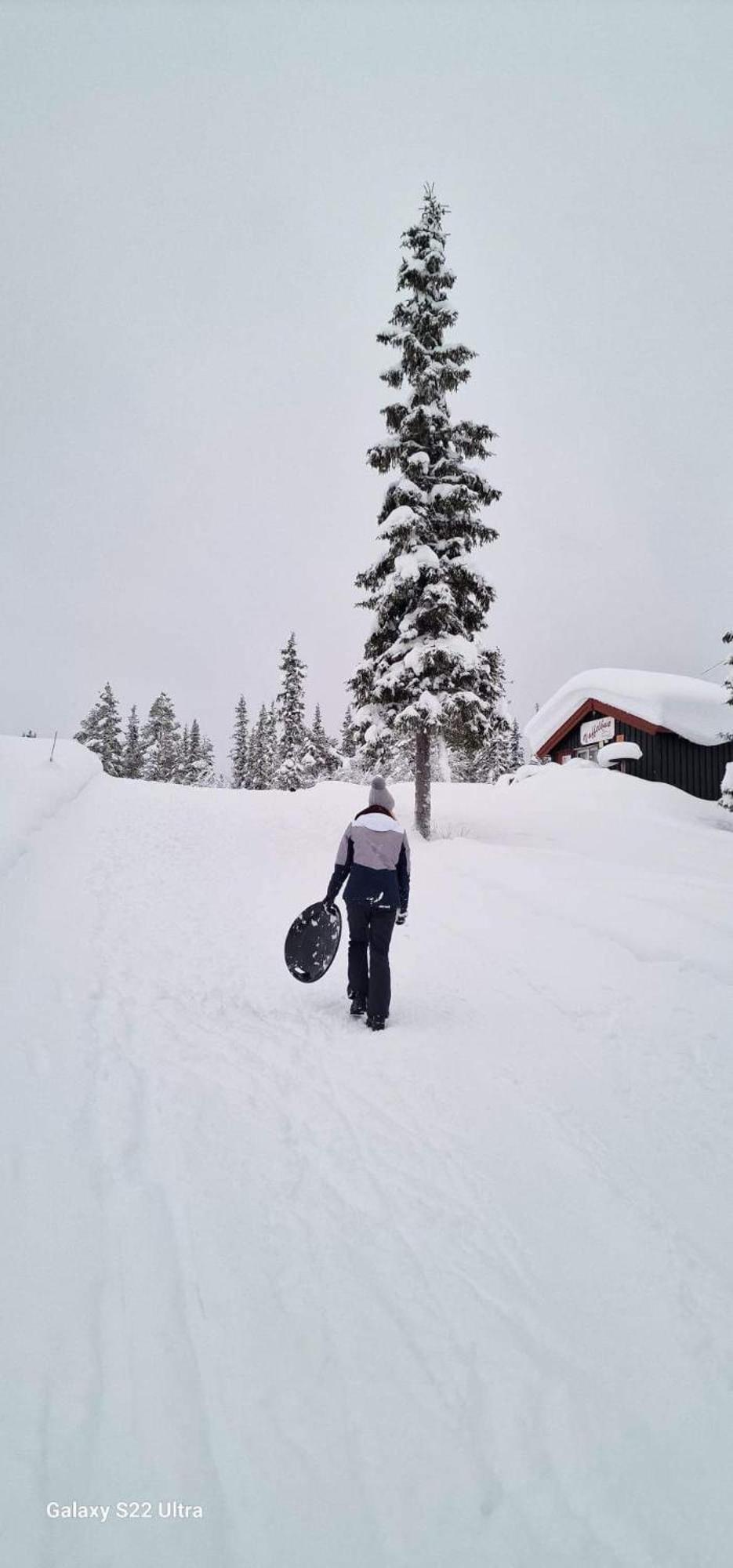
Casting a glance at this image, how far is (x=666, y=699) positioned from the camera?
2503 cm

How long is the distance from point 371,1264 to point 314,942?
3.76 meters

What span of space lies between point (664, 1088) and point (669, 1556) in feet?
9.16

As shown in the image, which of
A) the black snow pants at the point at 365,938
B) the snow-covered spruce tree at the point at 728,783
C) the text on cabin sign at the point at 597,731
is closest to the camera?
the black snow pants at the point at 365,938

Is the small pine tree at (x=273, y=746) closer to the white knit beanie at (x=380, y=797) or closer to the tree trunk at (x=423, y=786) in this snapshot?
the tree trunk at (x=423, y=786)

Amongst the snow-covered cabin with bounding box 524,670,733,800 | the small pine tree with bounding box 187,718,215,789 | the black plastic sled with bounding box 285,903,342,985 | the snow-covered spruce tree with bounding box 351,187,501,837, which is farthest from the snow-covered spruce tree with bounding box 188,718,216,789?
the black plastic sled with bounding box 285,903,342,985

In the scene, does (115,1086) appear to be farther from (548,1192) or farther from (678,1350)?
(678,1350)

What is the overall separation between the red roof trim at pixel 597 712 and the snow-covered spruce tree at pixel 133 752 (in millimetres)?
32617

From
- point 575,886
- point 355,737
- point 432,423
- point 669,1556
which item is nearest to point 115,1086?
point 669,1556

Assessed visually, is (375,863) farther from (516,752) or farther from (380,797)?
(516,752)

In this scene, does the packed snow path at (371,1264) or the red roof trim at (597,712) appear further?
the red roof trim at (597,712)

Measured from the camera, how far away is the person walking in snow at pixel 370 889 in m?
5.81

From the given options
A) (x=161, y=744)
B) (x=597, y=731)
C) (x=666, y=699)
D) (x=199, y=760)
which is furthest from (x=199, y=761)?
(x=666, y=699)

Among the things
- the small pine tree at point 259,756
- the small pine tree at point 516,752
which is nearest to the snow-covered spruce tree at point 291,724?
the small pine tree at point 259,756

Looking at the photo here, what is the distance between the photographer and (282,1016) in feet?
18.5
